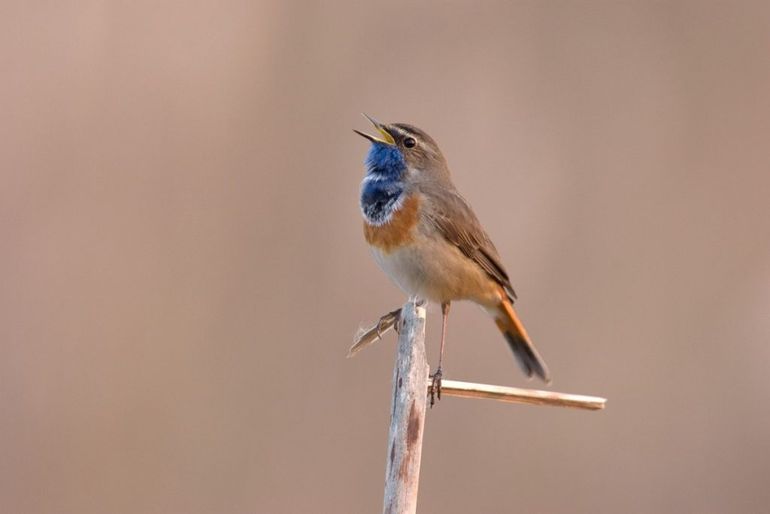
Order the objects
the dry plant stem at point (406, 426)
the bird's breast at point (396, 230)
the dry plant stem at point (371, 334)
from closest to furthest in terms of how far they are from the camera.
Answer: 1. the dry plant stem at point (406, 426)
2. the dry plant stem at point (371, 334)
3. the bird's breast at point (396, 230)

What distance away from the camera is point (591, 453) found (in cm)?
682

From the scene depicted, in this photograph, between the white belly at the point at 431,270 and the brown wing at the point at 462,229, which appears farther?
the brown wing at the point at 462,229

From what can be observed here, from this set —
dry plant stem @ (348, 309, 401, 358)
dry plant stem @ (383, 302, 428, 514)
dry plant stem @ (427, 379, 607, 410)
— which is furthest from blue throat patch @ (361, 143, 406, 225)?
dry plant stem @ (427, 379, 607, 410)

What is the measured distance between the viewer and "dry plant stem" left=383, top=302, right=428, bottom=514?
2830 mm

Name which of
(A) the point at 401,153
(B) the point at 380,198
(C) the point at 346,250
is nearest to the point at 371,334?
(B) the point at 380,198

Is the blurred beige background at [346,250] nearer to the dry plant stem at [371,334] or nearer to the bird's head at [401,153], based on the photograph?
the bird's head at [401,153]

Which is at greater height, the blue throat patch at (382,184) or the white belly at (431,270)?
the blue throat patch at (382,184)

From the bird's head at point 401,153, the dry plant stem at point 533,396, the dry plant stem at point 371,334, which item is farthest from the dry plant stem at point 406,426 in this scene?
the bird's head at point 401,153

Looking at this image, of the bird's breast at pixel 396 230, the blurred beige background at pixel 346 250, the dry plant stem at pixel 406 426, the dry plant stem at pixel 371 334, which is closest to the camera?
the dry plant stem at pixel 406 426

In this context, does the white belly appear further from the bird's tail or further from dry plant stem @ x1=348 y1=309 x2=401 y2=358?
dry plant stem @ x1=348 y1=309 x2=401 y2=358

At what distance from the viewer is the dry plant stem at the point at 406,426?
2.83 metres

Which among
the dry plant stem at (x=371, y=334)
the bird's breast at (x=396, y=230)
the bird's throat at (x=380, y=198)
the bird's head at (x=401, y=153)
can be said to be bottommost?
the dry plant stem at (x=371, y=334)

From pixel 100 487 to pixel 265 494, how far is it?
0.93 metres

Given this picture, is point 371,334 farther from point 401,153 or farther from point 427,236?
point 401,153
